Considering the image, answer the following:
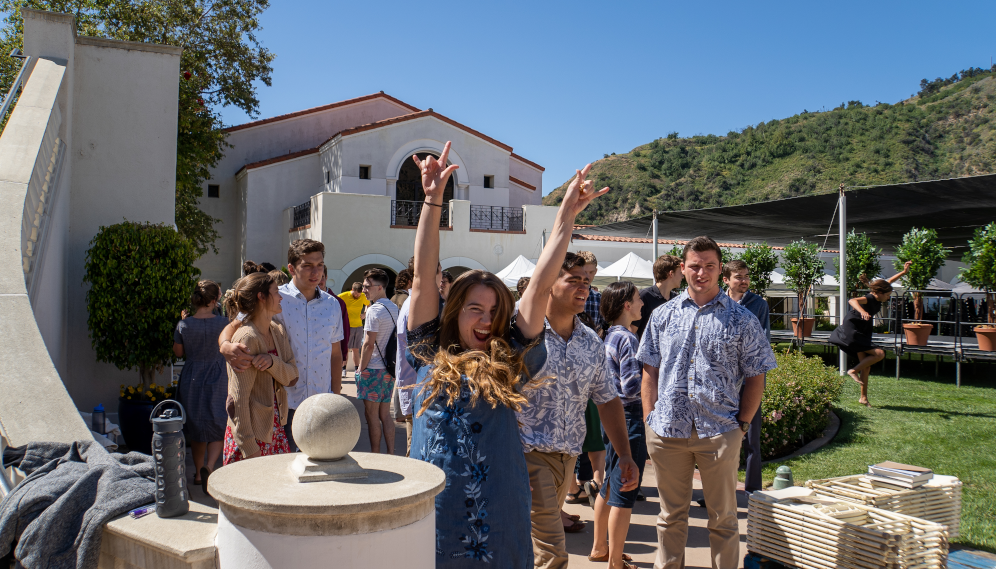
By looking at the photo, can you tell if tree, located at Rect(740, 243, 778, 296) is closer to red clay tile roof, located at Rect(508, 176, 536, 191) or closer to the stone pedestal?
red clay tile roof, located at Rect(508, 176, 536, 191)

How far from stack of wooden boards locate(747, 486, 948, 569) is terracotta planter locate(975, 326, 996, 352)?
31.4 ft

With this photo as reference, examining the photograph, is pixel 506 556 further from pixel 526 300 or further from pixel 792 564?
pixel 792 564

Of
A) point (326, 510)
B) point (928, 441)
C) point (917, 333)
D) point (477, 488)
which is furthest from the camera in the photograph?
point (917, 333)

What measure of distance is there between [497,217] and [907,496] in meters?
18.8

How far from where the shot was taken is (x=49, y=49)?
7.27m

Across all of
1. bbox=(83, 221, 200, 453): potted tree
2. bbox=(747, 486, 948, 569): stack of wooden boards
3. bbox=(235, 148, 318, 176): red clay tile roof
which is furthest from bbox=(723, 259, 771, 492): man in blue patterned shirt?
bbox=(235, 148, 318, 176): red clay tile roof

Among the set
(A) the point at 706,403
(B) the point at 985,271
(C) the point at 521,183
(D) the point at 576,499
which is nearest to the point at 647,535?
(D) the point at 576,499

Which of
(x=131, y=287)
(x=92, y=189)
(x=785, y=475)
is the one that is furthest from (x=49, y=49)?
(x=785, y=475)

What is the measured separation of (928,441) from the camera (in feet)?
23.2

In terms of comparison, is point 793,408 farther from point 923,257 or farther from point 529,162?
point 529,162

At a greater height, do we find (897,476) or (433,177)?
(433,177)

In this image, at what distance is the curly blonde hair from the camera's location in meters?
2.34

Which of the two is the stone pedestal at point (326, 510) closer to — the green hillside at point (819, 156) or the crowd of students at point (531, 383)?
the crowd of students at point (531, 383)

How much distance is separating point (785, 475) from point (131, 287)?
634cm
